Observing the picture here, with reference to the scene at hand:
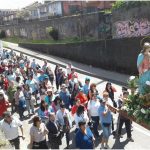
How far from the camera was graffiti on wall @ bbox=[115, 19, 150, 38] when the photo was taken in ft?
94.0

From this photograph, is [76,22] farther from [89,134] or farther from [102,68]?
[89,134]

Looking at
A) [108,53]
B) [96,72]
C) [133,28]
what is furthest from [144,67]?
[133,28]

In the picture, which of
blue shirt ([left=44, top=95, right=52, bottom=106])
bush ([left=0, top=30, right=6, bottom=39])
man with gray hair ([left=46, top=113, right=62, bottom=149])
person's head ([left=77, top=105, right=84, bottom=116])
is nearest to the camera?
man with gray hair ([left=46, top=113, right=62, bottom=149])

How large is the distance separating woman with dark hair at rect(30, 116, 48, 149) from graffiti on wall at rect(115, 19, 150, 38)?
2018 cm

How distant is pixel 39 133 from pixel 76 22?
95.0 ft

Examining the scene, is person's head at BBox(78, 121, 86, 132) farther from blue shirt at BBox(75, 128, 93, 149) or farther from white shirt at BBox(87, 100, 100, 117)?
white shirt at BBox(87, 100, 100, 117)

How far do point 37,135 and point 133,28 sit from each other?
847 inches

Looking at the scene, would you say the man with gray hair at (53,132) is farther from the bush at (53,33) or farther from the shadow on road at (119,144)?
the bush at (53,33)

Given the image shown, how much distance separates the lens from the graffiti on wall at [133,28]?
28.7 meters

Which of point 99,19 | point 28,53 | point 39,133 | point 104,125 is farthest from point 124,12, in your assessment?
point 39,133

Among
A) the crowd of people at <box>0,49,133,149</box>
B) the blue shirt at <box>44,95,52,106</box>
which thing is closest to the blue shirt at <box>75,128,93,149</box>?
the crowd of people at <box>0,49,133,149</box>

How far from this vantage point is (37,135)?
9.78 meters

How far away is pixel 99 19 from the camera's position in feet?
114

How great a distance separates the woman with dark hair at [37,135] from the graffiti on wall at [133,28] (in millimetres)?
20185
